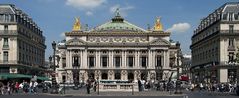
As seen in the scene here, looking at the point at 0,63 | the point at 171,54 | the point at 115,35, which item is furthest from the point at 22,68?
the point at 171,54

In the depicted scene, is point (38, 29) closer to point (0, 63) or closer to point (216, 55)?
point (0, 63)

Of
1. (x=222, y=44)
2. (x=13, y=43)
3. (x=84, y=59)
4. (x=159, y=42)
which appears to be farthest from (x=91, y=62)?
(x=222, y=44)

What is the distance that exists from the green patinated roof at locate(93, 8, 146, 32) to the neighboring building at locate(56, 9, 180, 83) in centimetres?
526

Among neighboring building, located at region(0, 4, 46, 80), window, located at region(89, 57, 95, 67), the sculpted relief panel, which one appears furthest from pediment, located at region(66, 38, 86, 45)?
neighboring building, located at region(0, 4, 46, 80)

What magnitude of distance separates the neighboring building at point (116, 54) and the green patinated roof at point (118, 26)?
17.3 ft

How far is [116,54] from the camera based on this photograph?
172875 millimetres

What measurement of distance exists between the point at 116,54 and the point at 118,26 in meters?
15.0

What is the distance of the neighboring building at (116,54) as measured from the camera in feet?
561

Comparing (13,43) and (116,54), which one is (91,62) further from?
(13,43)

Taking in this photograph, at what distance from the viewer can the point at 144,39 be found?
175 m

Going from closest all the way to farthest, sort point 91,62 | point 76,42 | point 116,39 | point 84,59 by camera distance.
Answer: point 76,42, point 84,59, point 91,62, point 116,39

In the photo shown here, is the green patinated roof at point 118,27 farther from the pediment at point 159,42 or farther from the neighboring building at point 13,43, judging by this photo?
the neighboring building at point 13,43

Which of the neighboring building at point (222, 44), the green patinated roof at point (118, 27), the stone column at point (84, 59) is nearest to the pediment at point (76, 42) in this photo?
the stone column at point (84, 59)

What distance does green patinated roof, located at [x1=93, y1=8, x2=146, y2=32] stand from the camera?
7101 inches
